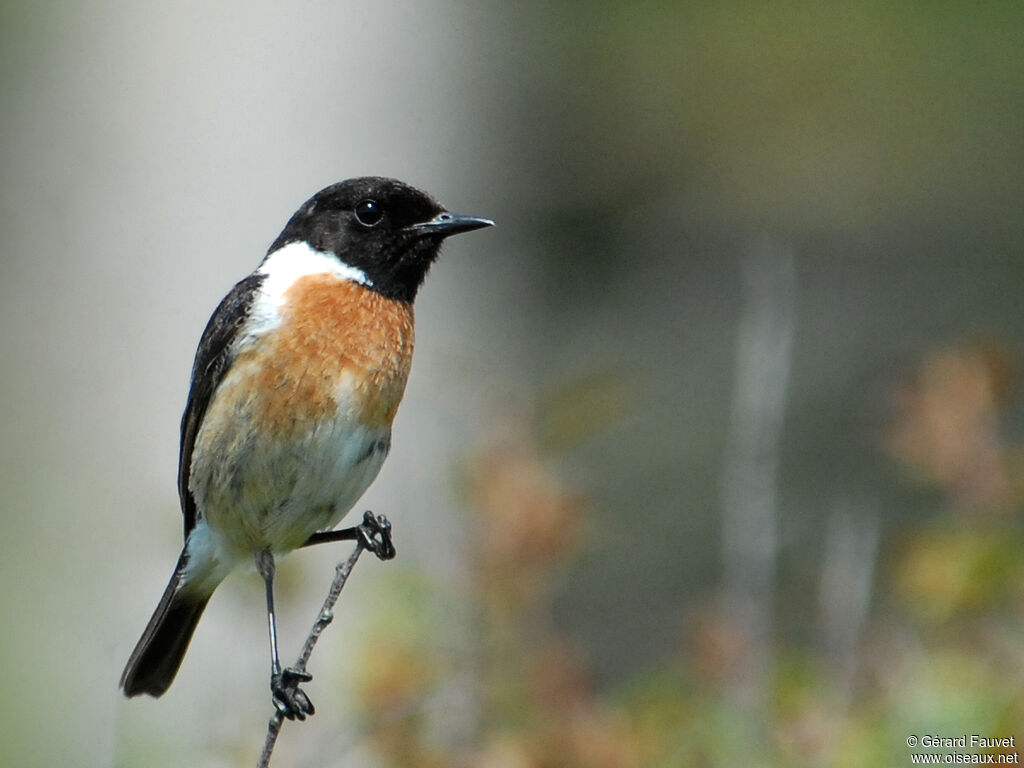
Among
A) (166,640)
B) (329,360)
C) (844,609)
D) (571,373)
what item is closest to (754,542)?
Answer: (844,609)

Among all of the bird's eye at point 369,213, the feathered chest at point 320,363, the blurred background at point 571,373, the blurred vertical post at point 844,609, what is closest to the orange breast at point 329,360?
the feathered chest at point 320,363

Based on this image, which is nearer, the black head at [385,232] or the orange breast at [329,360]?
the orange breast at [329,360]

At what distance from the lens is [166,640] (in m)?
4.08

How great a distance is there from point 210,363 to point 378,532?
2.34ft

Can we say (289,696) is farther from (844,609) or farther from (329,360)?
(844,609)

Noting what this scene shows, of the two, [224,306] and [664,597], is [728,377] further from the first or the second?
[224,306]

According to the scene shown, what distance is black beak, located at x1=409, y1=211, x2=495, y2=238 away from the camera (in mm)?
3713

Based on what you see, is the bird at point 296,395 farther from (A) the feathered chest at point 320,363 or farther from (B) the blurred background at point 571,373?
(B) the blurred background at point 571,373

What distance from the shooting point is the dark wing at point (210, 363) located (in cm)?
382

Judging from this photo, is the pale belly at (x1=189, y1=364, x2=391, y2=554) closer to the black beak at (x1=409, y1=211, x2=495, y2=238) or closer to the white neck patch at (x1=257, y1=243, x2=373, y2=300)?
the white neck patch at (x1=257, y1=243, x2=373, y2=300)

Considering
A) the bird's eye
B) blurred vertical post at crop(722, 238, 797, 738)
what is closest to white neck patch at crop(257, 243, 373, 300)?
the bird's eye

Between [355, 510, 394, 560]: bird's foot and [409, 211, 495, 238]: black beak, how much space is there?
0.76 metres

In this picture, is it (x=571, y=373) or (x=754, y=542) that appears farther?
(x=571, y=373)

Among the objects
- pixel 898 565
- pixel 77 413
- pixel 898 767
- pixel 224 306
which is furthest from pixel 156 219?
pixel 898 767
